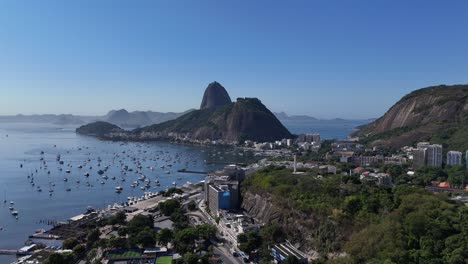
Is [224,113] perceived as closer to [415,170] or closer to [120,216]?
[415,170]

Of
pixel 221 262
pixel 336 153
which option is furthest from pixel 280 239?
pixel 336 153

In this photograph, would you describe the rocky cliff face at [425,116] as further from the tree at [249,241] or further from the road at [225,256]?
the road at [225,256]

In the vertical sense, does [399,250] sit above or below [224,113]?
below

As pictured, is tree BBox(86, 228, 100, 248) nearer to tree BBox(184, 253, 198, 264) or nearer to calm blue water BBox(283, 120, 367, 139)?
tree BBox(184, 253, 198, 264)

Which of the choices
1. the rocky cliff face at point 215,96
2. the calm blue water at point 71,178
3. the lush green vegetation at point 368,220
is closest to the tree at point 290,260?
the lush green vegetation at point 368,220

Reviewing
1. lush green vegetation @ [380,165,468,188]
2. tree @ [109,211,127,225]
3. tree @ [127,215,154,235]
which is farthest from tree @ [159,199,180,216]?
lush green vegetation @ [380,165,468,188]

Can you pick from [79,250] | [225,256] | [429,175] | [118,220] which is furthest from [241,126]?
[79,250]
